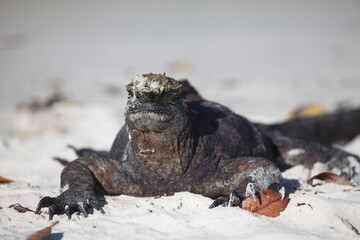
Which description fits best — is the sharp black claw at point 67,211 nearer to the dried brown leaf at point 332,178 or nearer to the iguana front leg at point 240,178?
the iguana front leg at point 240,178

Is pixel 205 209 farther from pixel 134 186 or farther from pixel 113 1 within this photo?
pixel 113 1

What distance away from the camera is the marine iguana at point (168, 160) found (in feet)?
10.8

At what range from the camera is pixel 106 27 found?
1912cm

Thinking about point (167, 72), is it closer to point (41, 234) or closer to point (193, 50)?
point (193, 50)

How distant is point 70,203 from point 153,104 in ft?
2.93

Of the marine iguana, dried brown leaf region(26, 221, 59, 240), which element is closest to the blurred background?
the marine iguana

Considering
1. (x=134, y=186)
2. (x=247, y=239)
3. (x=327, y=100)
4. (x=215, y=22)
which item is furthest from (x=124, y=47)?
(x=247, y=239)

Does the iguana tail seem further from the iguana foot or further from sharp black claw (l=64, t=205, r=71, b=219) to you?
sharp black claw (l=64, t=205, r=71, b=219)

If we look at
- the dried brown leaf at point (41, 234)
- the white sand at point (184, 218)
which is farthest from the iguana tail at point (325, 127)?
the dried brown leaf at point (41, 234)

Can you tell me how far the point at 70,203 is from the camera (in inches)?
131

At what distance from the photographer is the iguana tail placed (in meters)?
5.88

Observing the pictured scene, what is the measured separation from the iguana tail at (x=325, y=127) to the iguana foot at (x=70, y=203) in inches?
116

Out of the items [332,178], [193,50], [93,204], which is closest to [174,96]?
[93,204]

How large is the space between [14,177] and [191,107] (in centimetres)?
185
